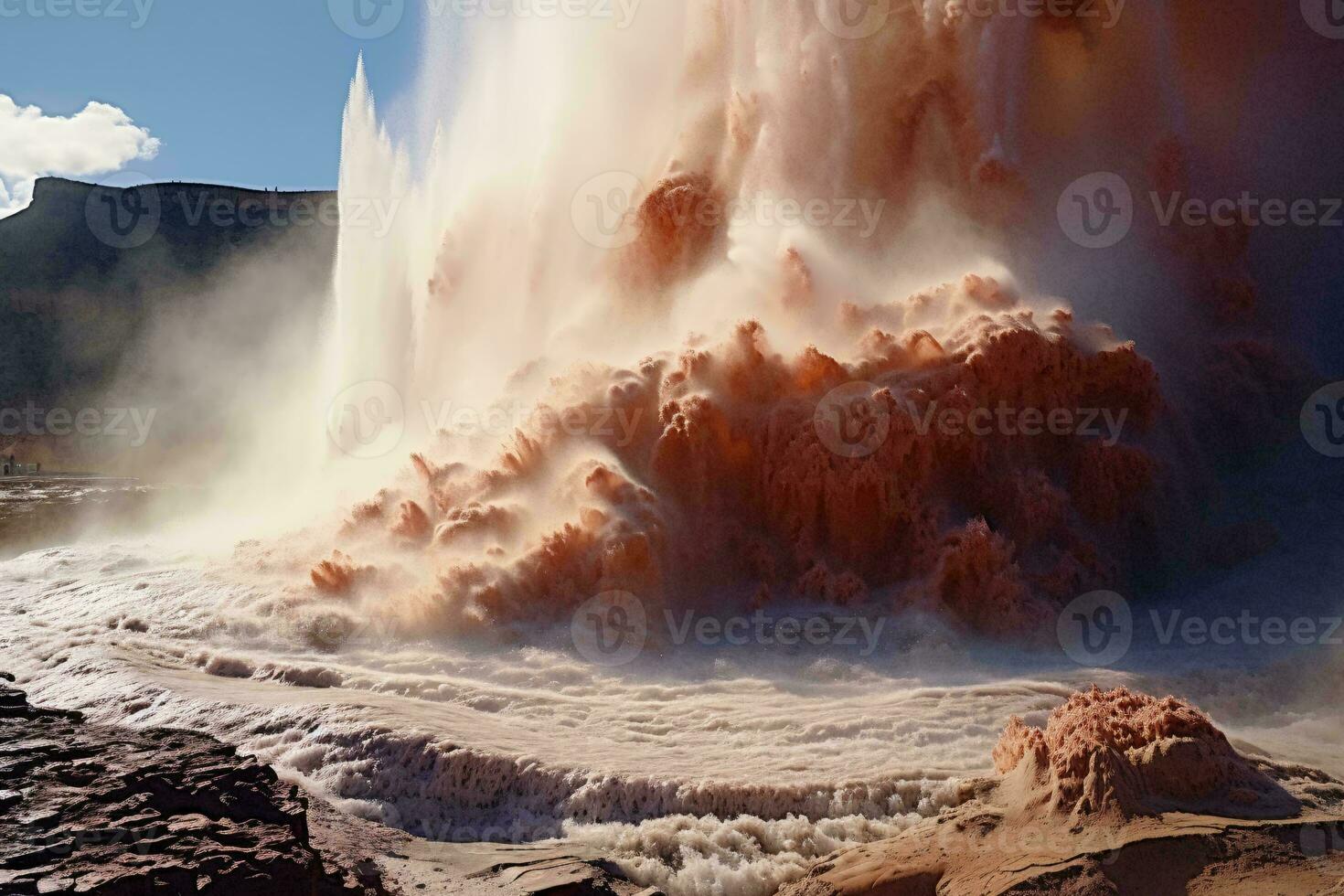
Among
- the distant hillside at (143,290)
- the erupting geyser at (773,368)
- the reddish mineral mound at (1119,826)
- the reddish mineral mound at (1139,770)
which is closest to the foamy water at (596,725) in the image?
the reddish mineral mound at (1119,826)

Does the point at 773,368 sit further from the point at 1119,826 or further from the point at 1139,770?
the point at 1119,826

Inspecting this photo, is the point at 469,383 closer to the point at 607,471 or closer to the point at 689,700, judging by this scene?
the point at 607,471

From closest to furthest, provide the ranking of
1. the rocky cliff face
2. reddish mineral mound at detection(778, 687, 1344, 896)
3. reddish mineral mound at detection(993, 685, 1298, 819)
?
reddish mineral mound at detection(778, 687, 1344, 896)
reddish mineral mound at detection(993, 685, 1298, 819)
the rocky cliff face

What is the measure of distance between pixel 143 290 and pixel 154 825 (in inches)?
2028

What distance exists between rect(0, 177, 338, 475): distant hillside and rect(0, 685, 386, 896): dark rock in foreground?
127 ft

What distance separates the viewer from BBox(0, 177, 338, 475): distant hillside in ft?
155

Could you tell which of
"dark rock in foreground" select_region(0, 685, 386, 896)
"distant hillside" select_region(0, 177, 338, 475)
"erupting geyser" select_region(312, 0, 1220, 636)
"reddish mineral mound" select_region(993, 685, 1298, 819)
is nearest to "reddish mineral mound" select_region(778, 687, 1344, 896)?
"reddish mineral mound" select_region(993, 685, 1298, 819)

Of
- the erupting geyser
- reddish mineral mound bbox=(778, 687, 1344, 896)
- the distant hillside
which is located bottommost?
reddish mineral mound bbox=(778, 687, 1344, 896)

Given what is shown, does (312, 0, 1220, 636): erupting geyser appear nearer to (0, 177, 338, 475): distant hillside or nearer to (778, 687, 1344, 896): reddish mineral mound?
(778, 687, 1344, 896): reddish mineral mound

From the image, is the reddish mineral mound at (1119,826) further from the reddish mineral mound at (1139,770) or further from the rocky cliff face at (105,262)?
the rocky cliff face at (105,262)

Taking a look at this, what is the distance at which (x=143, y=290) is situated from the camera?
50531 mm

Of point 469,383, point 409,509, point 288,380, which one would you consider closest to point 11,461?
point 288,380

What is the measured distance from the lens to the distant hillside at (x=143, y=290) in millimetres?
47125

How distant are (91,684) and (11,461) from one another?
37160mm
